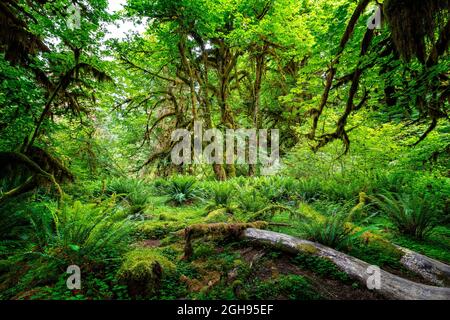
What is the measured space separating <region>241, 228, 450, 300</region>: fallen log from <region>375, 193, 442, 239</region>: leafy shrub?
1859mm

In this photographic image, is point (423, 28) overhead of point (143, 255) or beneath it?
overhead

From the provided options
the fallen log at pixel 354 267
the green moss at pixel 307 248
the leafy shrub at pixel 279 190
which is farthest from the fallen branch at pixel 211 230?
the leafy shrub at pixel 279 190

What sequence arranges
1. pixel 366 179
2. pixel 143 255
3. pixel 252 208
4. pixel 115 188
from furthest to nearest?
1. pixel 115 188
2. pixel 366 179
3. pixel 252 208
4. pixel 143 255

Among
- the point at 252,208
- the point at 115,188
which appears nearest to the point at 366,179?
the point at 252,208

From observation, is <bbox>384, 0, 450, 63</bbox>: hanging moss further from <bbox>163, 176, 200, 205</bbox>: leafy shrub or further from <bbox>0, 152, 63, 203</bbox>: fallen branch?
<bbox>163, 176, 200, 205</bbox>: leafy shrub

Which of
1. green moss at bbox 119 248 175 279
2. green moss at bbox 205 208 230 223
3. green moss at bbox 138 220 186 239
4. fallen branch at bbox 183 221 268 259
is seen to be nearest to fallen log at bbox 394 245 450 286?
fallen branch at bbox 183 221 268 259

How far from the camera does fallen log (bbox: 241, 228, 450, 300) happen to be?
216 centimetres

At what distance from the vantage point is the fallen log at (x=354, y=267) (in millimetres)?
2164

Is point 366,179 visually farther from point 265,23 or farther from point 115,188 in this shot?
point 115,188

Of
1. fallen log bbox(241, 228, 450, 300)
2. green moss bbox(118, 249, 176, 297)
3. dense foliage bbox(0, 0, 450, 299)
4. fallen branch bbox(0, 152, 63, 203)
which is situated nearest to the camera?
fallen log bbox(241, 228, 450, 300)

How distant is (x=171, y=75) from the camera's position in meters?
12.0

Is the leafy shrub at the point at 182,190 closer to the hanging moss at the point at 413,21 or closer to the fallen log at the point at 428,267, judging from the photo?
the fallen log at the point at 428,267
